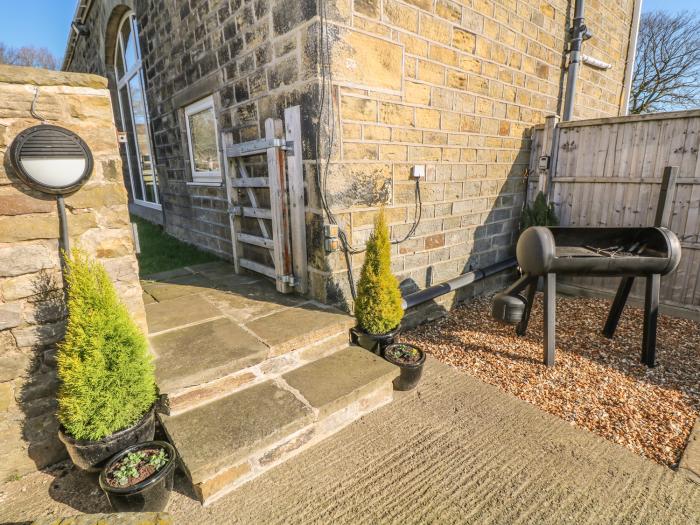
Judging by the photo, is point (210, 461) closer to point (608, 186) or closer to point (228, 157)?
point (228, 157)

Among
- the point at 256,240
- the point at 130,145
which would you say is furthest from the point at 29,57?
the point at 256,240

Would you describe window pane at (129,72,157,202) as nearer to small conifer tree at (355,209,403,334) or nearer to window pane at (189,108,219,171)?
window pane at (189,108,219,171)

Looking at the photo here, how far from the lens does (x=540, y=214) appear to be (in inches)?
205

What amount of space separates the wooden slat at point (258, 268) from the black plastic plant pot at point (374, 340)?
1332 mm

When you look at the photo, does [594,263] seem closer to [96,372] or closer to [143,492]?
[143,492]

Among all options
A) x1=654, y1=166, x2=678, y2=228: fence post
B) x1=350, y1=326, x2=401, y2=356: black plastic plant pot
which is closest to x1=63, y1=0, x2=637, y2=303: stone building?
x1=350, y1=326, x2=401, y2=356: black plastic plant pot

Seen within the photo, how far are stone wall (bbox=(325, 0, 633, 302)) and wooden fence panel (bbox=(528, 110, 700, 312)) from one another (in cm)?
62

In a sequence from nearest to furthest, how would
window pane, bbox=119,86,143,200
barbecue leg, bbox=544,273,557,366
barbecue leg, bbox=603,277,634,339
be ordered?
barbecue leg, bbox=544,273,557,366
barbecue leg, bbox=603,277,634,339
window pane, bbox=119,86,143,200

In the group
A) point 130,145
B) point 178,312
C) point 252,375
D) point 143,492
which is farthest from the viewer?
point 130,145

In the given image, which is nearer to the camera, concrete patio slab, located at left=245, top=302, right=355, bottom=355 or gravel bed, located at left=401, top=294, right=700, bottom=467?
gravel bed, located at left=401, top=294, right=700, bottom=467

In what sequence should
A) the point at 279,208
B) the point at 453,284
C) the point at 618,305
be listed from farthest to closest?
the point at 453,284 → the point at 618,305 → the point at 279,208

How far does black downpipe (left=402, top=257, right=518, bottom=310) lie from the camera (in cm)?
407

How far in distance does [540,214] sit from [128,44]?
9.34 meters

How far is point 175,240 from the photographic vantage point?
285 inches
